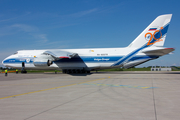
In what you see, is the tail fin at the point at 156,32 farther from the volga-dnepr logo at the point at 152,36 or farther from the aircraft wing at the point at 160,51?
the aircraft wing at the point at 160,51

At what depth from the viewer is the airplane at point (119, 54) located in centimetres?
2655

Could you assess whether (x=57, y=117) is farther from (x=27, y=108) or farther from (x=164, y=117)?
(x=164, y=117)

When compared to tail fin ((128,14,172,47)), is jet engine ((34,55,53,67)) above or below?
below

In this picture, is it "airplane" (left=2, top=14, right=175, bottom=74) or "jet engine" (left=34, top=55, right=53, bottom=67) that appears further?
"jet engine" (left=34, top=55, right=53, bottom=67)

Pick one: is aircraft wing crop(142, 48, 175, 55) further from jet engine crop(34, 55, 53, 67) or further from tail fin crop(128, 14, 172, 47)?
jet engine crop(34, 55, 53, 67)

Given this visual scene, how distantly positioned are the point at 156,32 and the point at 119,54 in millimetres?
6638

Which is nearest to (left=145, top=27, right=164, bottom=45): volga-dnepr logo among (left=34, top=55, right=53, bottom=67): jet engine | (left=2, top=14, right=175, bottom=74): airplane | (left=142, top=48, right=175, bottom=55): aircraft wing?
(left=2, top=14, right=175, bottom=74): airplane

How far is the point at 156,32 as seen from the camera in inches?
1056

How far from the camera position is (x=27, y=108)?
19.1 feet

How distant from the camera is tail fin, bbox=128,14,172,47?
87.0ft

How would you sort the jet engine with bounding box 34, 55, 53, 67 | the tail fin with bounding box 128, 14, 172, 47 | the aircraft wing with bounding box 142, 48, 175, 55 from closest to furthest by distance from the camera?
the aircraft wing with bounding box 142, 48, 175, 55
the tail fin with bounding box 128, 14, 172, 47
the jet engine with bounding box 34, 55, 53, 67

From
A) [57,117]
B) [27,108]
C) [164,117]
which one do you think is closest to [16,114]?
[27,108]

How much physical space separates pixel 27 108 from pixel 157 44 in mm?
24761

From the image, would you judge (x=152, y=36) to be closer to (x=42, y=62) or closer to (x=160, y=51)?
(x=160, y=51)
